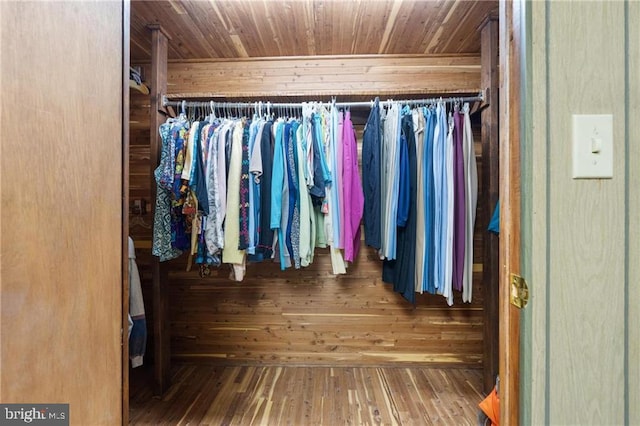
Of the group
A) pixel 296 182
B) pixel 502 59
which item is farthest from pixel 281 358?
pixel 502 59

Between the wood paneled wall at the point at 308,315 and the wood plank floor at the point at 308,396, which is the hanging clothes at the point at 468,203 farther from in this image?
the wood plank floor at the point at 308,396

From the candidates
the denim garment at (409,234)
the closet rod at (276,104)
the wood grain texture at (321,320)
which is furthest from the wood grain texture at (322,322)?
the closet rod at (276,104)

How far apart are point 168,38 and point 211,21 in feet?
1.34

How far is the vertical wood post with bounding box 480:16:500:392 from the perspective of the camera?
1821 millimetres

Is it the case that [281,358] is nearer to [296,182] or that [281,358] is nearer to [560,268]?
[296,182]

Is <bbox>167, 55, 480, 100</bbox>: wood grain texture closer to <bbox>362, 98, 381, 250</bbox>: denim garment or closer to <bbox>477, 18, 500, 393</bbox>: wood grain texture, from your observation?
<bbox>477, 18, 500, 393</bbox>: wood grain texture

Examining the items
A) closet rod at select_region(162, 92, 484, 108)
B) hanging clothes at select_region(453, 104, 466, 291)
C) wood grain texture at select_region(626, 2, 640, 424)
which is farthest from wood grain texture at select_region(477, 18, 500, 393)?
wood grain texture at select_region(626, 2, 640, 424)

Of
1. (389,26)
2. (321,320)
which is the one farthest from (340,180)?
(321,320)

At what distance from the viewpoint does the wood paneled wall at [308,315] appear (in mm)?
2201

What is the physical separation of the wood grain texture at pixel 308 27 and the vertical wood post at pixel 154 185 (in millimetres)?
126

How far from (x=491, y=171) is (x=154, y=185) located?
7.43 feet

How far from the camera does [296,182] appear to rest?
1709 mm

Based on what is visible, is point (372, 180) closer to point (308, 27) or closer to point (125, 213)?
point (308, 27)

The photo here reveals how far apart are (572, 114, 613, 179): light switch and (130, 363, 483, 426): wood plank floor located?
1655mm
